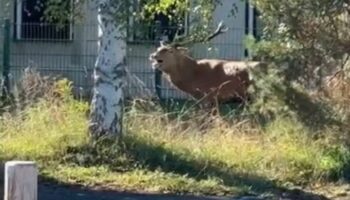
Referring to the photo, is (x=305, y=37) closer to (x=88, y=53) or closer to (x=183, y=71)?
(x=183, y=71)

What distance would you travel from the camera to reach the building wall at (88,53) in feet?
73.2

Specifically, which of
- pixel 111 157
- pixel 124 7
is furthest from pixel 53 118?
pixel 124 7

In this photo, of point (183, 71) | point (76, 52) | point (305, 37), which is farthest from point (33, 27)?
point (305, 37)

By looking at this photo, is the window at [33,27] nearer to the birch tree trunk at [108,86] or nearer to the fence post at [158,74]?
the fence post at [158,74]

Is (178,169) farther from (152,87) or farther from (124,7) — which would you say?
(152,87)

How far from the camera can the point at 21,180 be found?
7016 millimetres

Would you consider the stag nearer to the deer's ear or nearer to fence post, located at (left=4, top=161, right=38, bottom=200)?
the deer's ear

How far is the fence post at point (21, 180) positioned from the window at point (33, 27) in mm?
16775

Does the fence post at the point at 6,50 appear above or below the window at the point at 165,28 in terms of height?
below

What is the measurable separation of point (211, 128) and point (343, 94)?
185 centimetres

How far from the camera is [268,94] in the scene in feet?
46.5

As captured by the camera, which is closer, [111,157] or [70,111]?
[111,157]

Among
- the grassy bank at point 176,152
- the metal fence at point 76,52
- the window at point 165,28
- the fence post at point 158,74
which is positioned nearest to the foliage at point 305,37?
the grassy bank at point 176,152

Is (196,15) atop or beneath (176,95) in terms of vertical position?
atop
